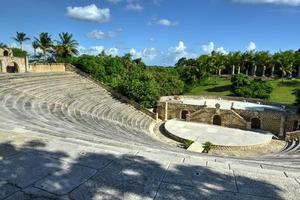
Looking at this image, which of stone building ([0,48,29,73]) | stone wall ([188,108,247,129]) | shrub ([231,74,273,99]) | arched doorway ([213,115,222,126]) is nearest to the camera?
stone wall ([188,108,247,129])

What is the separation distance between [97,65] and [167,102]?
41.7 feet

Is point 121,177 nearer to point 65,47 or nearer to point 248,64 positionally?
point 65,47

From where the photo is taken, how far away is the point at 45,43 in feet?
140

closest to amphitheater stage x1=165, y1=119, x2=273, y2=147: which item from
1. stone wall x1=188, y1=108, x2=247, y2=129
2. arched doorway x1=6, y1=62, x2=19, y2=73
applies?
stone wall x1=188, y1=108, x2=247, y2=129

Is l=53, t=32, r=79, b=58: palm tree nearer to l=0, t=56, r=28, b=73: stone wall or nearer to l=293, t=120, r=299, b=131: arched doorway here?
l=0, t=56, r=28, b=73: stone wall

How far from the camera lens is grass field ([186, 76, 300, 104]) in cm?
4409

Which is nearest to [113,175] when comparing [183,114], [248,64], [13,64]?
[183,114]

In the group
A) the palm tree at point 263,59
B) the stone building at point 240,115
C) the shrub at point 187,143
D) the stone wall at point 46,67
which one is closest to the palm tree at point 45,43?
the stone wall at point 46,67

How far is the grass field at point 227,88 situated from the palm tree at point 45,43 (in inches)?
1074

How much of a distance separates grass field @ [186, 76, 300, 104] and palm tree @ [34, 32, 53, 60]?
27276 millimetres

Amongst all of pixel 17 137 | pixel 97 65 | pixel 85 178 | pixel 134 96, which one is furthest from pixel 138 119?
pixel 85 178

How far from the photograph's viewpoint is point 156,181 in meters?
4.24

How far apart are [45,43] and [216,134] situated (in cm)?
3314

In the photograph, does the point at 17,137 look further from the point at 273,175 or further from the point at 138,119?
the point at 138,119
